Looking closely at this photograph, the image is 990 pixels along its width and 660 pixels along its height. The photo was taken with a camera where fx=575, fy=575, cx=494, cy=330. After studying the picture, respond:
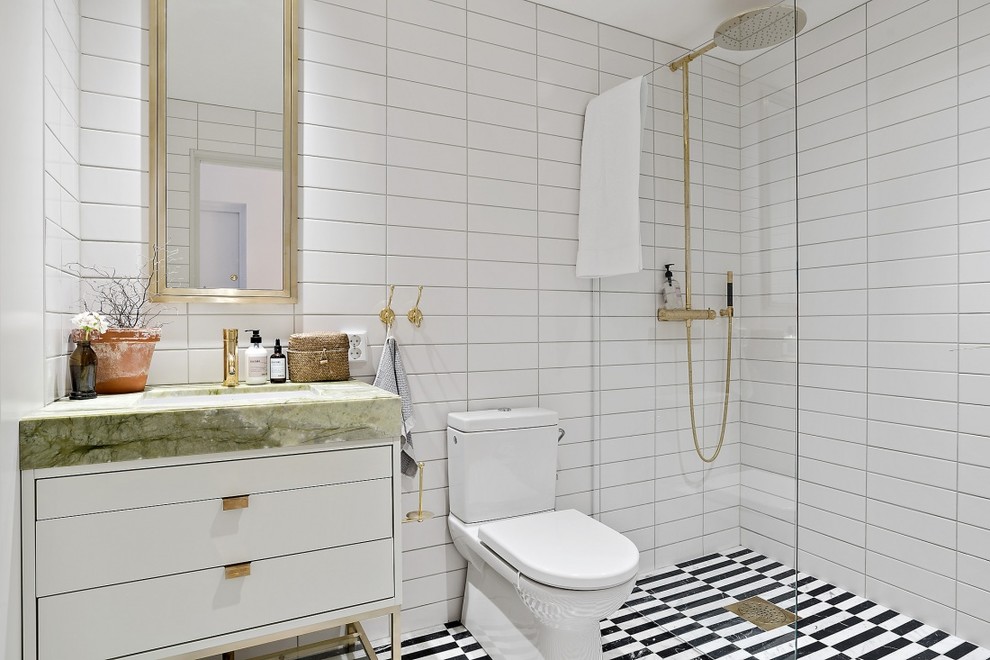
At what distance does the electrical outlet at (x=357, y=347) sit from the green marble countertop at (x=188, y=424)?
0.34 m

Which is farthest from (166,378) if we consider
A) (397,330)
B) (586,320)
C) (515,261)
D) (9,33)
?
(586,320)

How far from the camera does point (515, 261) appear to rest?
2.25 metres

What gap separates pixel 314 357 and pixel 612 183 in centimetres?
124

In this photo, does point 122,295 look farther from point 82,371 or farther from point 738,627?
point 738,627

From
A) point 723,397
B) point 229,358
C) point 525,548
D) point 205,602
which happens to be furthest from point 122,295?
point 723,397

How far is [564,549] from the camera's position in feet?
5.49

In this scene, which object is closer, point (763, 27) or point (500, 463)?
point (763, 27)

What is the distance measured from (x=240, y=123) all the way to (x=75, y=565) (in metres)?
1.30

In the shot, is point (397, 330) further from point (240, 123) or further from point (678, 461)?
point (678, 461)

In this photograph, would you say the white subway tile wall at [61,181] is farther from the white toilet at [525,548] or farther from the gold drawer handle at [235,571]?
the white toilet at [525,548]

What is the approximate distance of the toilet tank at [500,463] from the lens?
1.97 metres

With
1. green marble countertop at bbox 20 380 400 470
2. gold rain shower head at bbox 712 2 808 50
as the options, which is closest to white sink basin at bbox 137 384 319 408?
green marble countertop at bbox 20 380 400 470

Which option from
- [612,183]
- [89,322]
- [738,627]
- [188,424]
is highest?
[612,183]

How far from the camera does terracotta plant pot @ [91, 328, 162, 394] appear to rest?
1518 millimetres
